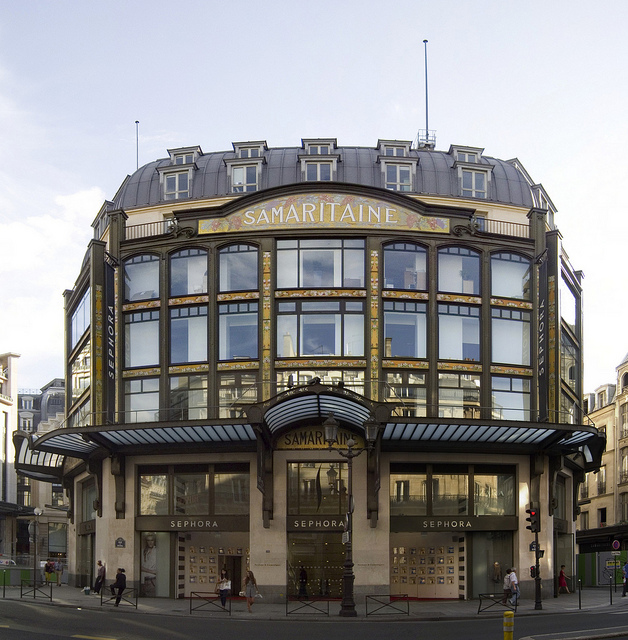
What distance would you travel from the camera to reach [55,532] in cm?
11188

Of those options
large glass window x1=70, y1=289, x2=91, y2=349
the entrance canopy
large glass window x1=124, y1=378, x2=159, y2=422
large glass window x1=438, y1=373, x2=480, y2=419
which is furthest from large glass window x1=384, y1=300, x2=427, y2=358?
large glass window x1=70, y1=289, x2=91, y2=349

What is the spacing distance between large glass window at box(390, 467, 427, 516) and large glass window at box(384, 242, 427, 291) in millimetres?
8909

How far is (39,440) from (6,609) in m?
12.0

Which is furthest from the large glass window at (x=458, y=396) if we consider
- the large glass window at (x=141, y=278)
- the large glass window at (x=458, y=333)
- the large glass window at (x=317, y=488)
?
the large glass window at (x=141, y=278)

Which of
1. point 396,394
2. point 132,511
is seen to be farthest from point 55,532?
point 396,394

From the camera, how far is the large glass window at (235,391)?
45594 mm

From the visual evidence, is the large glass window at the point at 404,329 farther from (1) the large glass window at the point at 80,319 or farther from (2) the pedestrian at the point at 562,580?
(1) the large glass window at the point at 80,319

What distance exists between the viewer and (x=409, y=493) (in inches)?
1786

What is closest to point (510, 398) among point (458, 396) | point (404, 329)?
point (458, 396)

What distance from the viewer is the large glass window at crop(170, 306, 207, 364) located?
47.0 m

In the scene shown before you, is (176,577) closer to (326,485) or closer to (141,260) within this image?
(326,485)

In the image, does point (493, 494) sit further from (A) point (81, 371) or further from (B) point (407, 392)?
(A) point (81, 371)

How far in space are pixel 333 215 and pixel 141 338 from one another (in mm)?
11401

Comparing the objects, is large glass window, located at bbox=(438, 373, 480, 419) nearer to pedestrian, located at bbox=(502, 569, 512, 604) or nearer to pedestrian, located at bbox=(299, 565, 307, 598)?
pedestrian, located at bbox=(502, 569, 512, 604)
